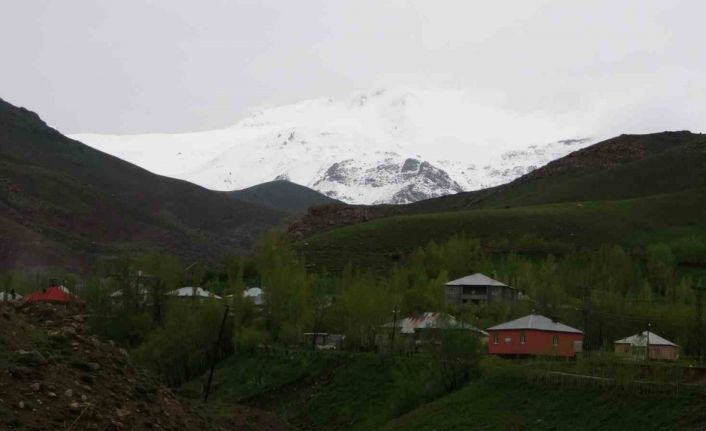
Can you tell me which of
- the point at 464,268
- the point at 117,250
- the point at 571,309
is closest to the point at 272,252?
the point at 464,268

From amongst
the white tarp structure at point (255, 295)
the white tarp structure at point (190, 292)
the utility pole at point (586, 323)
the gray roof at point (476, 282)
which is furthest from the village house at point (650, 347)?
the white tarp structure at point (190, 292)

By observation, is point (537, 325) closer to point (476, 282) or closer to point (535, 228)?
point (476, 282)

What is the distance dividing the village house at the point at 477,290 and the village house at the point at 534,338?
99.3 ft

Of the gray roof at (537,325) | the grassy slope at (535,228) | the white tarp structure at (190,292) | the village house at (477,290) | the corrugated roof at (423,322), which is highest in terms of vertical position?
the grassy slope at (535,228)

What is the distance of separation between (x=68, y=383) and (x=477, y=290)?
259ft

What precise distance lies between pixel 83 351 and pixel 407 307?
64395 mm

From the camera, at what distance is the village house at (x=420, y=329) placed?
2552 inches

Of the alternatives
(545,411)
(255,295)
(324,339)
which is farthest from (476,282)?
(545,411)

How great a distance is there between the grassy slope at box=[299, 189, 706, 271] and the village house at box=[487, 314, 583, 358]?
68.8m

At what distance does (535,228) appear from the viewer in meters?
151

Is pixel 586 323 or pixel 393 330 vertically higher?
pixel 586 323

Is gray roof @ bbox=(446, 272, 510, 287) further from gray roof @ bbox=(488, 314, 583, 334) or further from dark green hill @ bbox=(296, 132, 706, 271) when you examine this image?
gray roof @ bbox=(488, 314, 583, 334)

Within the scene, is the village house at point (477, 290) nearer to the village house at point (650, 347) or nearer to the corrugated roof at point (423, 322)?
the corrugated roof at point (423, 322)

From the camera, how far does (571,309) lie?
83.0 meters
